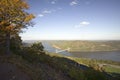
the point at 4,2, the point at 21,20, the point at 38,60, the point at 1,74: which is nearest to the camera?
the point at 1,74

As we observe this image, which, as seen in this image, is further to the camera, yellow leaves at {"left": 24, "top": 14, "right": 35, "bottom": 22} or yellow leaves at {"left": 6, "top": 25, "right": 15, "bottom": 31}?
yellow leaves at {"left": 24, "top": 14, "right": 35, "bottom": 22}

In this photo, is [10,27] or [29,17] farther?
[29,17]

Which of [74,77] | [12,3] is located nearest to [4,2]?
[12,3]

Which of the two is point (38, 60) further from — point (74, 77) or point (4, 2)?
point (4, 2)

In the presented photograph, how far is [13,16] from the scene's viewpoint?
47.9 feet

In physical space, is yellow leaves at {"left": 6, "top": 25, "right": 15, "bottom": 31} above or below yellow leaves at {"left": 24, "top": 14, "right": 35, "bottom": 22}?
below

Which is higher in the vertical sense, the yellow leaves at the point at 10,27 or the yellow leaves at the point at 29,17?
the yellow leaves at the point at 29,17

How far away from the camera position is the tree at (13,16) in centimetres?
1405

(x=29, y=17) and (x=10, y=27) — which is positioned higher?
(x=29, y=17)

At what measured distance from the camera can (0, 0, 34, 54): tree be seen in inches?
553

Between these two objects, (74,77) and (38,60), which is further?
(38,60)

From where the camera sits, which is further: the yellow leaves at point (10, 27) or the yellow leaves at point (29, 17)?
the yellow leaves at point (29, 17)

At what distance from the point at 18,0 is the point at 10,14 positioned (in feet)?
5.67

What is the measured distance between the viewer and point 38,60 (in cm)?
1780
